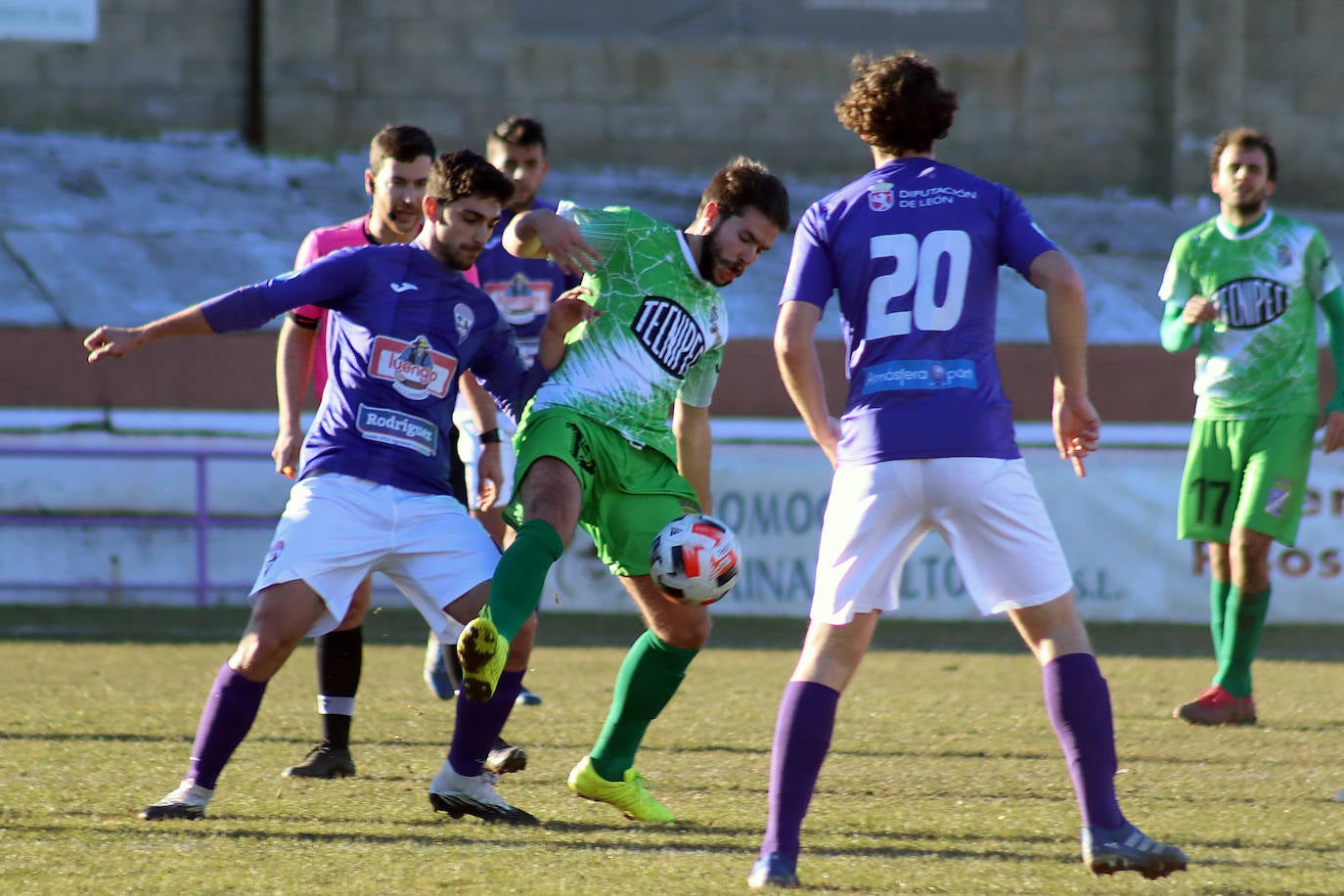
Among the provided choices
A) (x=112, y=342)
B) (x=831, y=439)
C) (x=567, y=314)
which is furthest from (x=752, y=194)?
(x=112, y=342)

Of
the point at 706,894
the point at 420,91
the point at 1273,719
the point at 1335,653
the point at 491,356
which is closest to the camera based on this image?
the point at 706,894

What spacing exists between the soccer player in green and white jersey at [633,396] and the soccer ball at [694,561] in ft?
0.40

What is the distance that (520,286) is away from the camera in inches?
258

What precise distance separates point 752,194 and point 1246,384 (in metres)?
2.91

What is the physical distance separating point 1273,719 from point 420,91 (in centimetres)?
1342

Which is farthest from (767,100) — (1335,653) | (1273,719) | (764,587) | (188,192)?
(1273,719)

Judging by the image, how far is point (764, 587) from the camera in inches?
413

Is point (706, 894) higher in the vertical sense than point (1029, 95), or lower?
lower

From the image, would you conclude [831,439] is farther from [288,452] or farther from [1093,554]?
[1093,554]

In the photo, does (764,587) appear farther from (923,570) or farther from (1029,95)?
(1029,95)

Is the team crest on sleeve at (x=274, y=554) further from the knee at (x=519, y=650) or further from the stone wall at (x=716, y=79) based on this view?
the stone wall at (x=716, y=79)

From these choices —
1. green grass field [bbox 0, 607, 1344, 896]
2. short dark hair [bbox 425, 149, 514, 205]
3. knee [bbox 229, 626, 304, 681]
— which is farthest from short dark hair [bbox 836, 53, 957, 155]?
knee [bbox 229, 626, 304, 681]

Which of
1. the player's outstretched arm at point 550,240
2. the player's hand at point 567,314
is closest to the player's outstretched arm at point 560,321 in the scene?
the player's hand at point 567,314

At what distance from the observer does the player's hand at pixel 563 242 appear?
449cm
